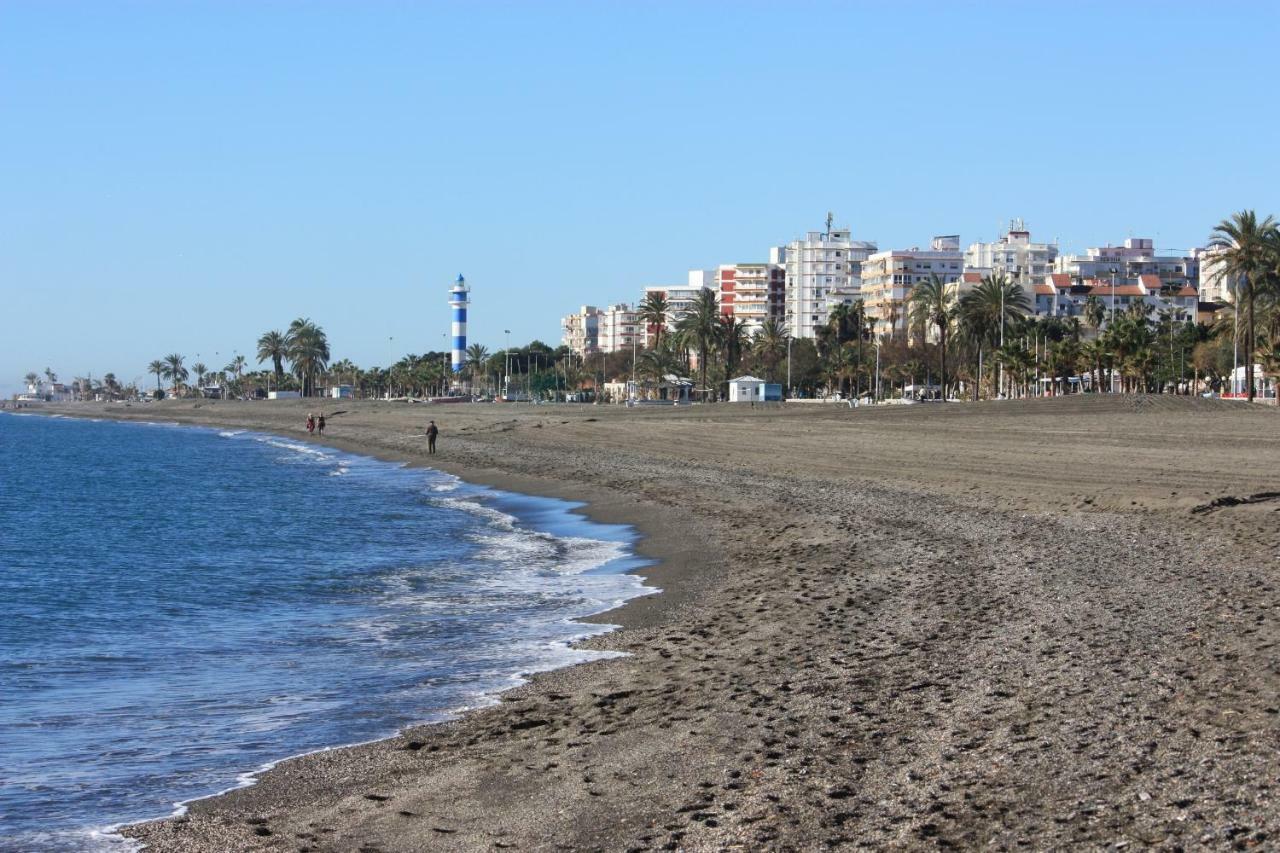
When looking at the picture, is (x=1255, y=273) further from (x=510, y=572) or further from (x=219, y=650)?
(x=219, y=650)

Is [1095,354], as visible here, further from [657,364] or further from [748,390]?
[657,364]

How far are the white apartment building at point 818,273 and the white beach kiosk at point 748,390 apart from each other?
8268cm

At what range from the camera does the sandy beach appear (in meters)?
7.79

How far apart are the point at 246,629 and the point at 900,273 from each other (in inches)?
6236

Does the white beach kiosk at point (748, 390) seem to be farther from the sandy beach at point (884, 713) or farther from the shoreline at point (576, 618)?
the sandy beach at point (884, 713)

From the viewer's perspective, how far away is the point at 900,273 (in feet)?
562

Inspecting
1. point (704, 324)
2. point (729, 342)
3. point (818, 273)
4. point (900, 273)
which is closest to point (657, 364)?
point (729, 342)

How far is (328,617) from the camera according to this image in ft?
63.6

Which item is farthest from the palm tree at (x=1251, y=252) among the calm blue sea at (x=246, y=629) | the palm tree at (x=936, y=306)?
the calm blue sea at (x=246, y=629)

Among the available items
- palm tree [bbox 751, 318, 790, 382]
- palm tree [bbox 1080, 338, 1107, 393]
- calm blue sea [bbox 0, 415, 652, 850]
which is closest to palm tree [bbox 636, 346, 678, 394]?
palm tree [bbox 751, 318, 790, 382]

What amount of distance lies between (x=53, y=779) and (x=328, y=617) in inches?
345

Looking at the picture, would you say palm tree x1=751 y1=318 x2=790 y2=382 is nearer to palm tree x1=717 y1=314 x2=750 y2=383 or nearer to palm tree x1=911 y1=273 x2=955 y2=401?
palm tree x1=717 y1=314 x2=750 y2=383

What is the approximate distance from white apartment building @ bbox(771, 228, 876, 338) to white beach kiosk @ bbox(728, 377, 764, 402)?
82.7 meters

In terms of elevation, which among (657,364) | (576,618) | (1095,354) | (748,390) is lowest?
(576,618)
